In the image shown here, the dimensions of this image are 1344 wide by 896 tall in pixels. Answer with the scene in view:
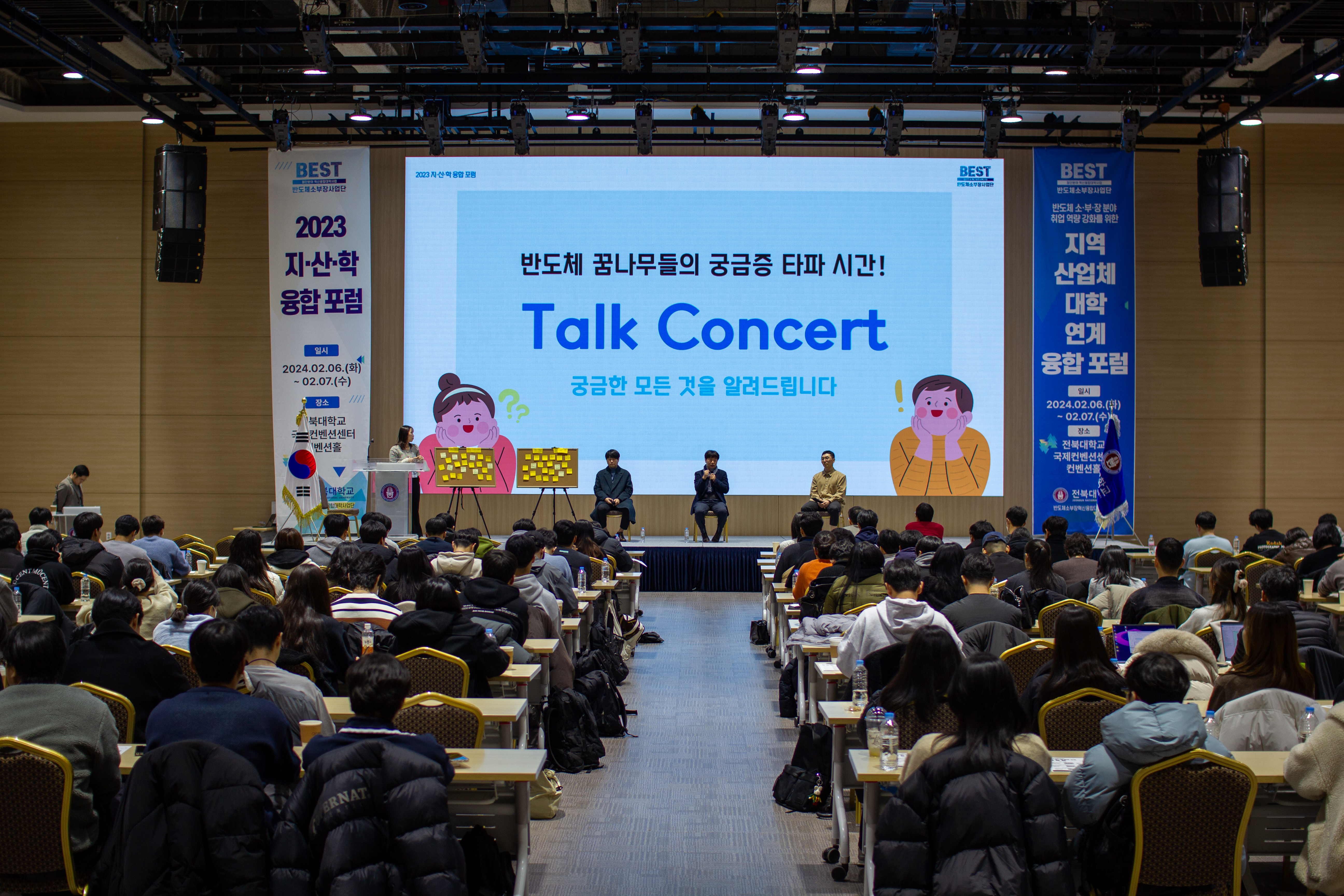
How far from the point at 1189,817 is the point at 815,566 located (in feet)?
12.4

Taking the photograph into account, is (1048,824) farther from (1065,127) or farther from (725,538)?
(1065,127)

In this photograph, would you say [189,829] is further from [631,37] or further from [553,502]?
[553,502]

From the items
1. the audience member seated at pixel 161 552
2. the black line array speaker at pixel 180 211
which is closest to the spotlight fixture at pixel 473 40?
the black line array speaker at pixel 180 211

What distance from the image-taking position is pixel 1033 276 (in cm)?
1221

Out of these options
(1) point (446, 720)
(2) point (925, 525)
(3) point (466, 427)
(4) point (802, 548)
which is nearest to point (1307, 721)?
(1) point (446, 720)

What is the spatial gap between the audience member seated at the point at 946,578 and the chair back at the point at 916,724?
6.02 feet

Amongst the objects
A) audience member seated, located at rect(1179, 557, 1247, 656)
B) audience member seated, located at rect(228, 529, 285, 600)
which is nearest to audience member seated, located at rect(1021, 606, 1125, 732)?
audience member seated, located at rect(1179, 557, 1247, 656)

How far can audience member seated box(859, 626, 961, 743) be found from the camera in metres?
3.14

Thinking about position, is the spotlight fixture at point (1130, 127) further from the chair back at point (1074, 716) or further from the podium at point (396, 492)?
the chair back at point (1074, 716)

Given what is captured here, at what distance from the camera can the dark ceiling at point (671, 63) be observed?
28.7 feet

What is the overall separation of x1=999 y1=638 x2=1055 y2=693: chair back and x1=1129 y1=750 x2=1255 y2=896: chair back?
146 centimetres

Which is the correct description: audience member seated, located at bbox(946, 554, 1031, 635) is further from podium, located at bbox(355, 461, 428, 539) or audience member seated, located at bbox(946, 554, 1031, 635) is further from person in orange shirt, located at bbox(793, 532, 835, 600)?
podium, located at bbox(355, 461, 428, 539)

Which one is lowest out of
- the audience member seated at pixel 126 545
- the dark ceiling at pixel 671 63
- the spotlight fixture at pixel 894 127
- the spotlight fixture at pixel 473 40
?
the audience member seated at pixel 126 545

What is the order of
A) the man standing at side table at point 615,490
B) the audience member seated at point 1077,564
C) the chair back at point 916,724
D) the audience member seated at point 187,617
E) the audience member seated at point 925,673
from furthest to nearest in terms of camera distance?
the man standing at side table at point 615,490, the audience member seated at point 1077,564, the audience member seated at point 187,617, the chair back at point 916,724, the audience member seated at point 925,673
